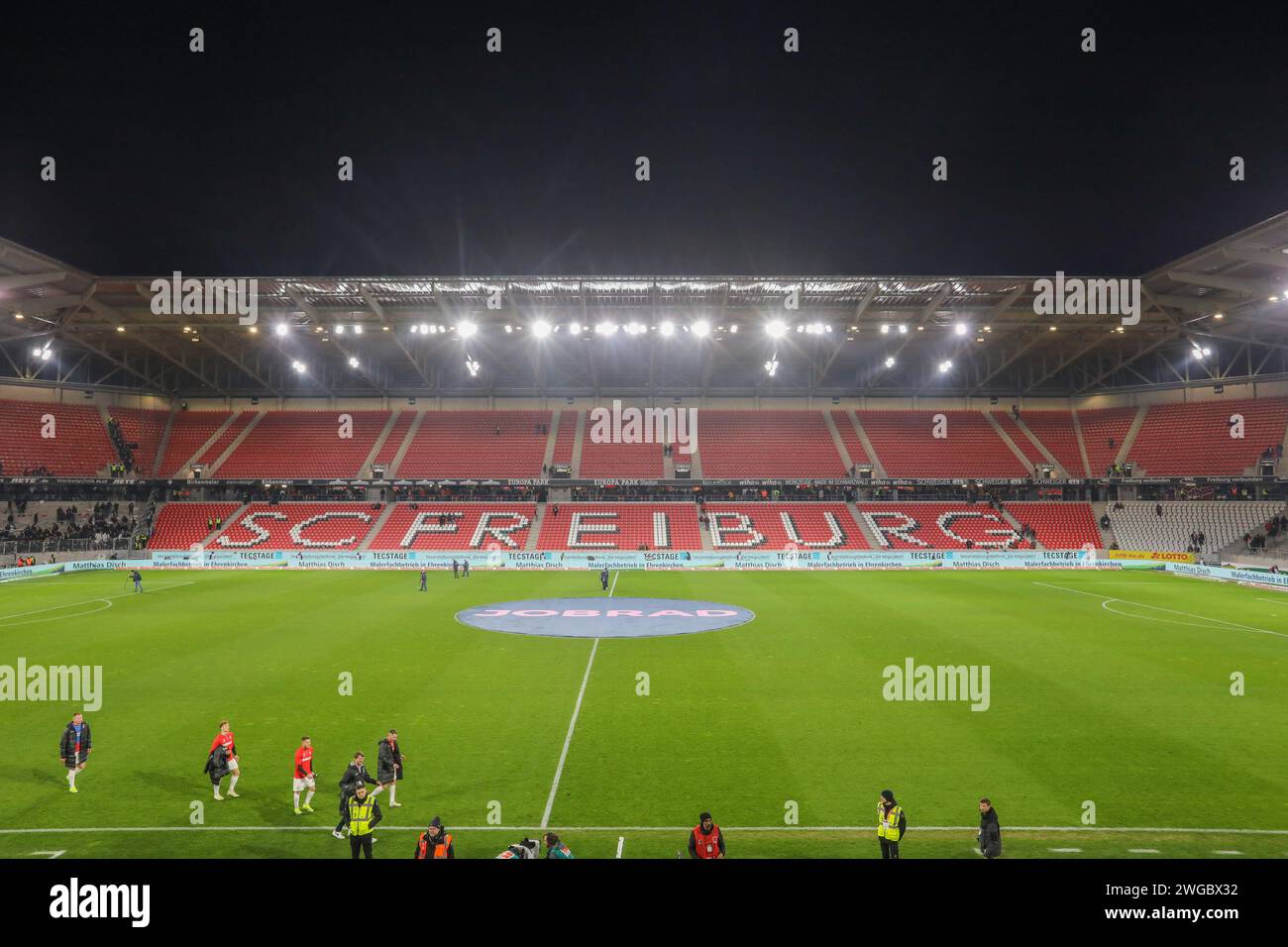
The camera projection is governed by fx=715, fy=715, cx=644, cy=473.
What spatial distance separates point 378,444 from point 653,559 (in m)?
29.1

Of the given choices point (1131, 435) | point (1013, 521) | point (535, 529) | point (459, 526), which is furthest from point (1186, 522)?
point (459, 526)

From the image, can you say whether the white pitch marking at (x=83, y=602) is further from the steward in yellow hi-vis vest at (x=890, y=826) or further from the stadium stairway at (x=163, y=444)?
the steward in yellow hi-vis vest at (x=890, y=826)

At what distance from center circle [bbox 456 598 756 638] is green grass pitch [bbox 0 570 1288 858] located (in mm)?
1565

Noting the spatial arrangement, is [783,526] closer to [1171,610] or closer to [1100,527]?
[1100,527]

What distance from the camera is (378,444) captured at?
63688 mm

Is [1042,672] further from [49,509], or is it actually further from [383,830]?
[49,509]

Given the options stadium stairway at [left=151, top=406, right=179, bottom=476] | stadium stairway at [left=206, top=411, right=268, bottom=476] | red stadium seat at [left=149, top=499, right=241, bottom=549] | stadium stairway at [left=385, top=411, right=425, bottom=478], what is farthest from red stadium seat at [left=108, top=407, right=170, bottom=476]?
stadium stairway at [left=385, top=411, right=425, bottom=478]

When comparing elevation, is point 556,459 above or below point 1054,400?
below

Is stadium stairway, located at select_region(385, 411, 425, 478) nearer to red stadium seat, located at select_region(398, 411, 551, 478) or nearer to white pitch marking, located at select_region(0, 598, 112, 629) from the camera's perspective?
red stadium seat, located at select_region(398, 411, 551, 478)

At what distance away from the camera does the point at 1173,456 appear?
56.9m

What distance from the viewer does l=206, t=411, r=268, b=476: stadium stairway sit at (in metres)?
61.0

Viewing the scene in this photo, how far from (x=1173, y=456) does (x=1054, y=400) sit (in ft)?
44.0

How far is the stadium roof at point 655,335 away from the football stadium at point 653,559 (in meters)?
0.41
